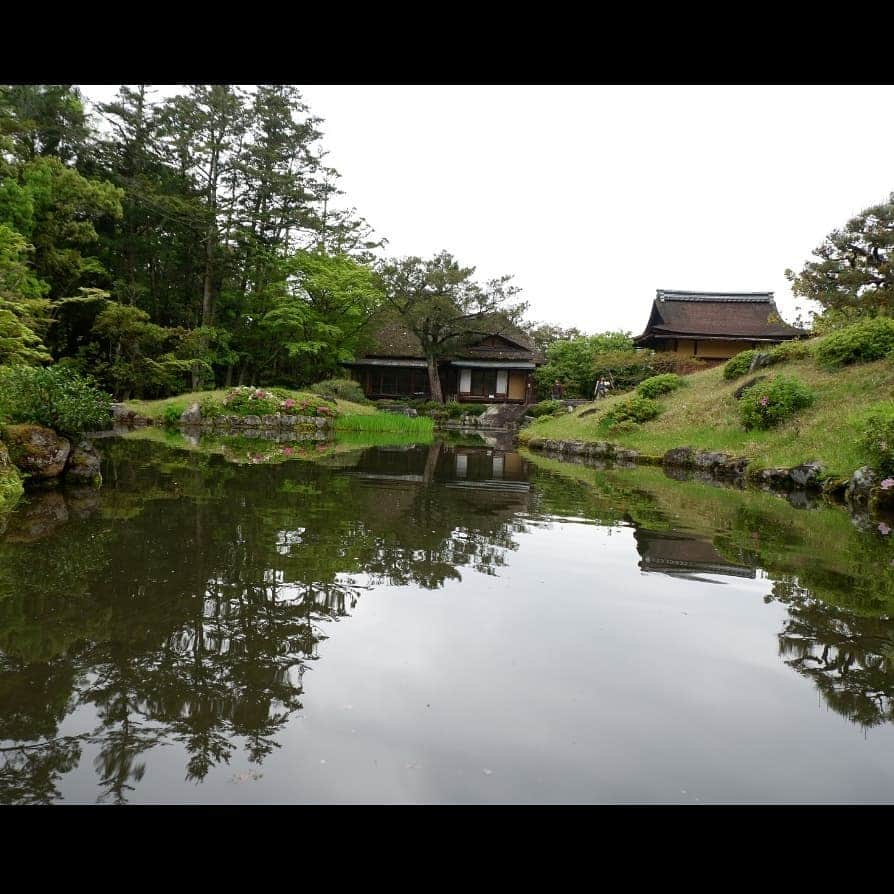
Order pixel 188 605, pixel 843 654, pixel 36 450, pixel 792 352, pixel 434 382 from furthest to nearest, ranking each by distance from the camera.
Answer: pixel 434 382, pixel 792 352, pixel 36 450, pixel 188 605, pixel 843 654

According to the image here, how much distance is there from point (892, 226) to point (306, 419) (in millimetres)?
18996

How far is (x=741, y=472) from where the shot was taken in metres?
13.4

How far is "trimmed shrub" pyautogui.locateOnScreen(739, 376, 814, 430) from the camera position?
48.8 feet

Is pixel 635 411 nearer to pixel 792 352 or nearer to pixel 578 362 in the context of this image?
pixel 792 352

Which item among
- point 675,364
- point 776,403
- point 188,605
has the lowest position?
point 188,605

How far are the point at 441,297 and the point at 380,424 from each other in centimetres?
1045

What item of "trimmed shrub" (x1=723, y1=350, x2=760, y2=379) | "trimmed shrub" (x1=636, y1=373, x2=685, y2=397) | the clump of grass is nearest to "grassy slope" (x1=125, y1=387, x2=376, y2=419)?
the clump of grass

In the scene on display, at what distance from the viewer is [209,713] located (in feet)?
8.31

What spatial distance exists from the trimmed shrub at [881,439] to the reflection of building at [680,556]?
16.9ft

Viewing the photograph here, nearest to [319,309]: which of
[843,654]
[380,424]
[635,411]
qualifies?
[380,424]

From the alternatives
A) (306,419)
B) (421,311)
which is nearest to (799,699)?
(306,419)

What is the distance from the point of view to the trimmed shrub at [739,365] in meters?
19.7
